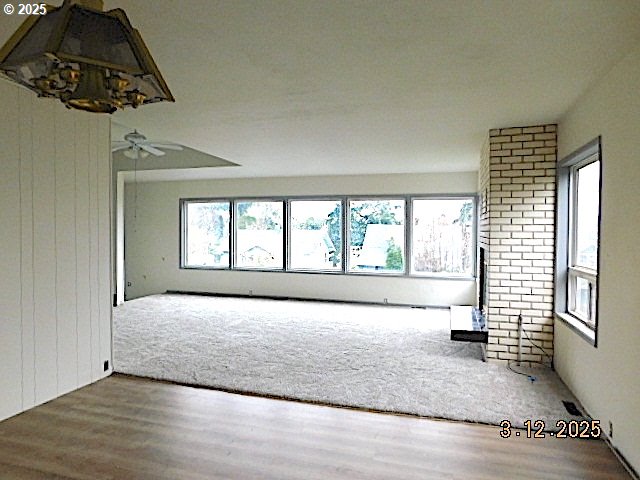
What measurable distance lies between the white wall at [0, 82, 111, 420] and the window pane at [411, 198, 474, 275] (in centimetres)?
547

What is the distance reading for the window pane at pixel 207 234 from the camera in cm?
913

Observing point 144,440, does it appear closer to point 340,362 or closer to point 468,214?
point 340,362

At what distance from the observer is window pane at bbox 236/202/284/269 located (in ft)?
28.9

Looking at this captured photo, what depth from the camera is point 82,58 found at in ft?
3.76

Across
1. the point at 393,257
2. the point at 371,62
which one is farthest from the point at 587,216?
the point at 393,257

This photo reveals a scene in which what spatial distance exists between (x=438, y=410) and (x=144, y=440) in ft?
6.97

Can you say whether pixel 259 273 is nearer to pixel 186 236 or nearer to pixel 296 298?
pixel 296 298

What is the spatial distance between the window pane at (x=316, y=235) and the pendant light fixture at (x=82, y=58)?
706 cm

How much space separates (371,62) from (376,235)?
5.62 metres

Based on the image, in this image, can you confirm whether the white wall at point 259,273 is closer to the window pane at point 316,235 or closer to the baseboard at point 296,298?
the baseboard at point 296,298

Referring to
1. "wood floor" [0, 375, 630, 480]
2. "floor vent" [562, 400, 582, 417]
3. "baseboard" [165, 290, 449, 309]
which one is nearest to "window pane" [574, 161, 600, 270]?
"floor vent" [562, 400, 582, 417]

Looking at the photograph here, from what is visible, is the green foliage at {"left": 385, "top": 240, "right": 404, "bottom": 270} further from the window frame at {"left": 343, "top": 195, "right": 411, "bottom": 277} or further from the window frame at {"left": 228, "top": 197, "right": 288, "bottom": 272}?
the window frame at {"left": 228, "top": 197, "right": 288, "bottom": 272}

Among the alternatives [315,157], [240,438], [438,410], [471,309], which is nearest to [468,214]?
[471,309]

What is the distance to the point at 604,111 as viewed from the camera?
292 centimetres
